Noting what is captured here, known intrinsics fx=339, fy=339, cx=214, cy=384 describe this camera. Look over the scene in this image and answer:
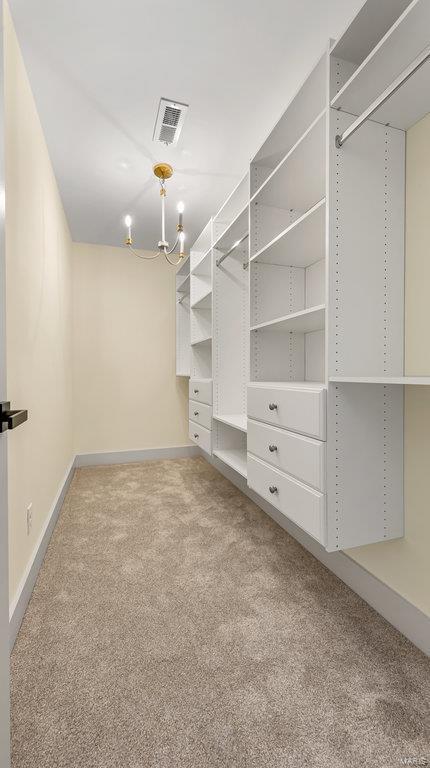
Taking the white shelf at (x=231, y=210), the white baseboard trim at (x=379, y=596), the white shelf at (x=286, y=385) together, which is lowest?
the white baseboard trim at (x=379, y=596)

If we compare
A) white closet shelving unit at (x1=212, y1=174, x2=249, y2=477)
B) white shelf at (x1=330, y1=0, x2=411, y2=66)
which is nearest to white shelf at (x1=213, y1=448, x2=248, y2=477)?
white closet shelving unit at (x1=212, y1=174, x2=249, y2=477)

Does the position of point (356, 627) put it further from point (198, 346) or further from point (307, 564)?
point (198, 346)

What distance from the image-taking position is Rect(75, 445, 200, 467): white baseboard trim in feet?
12.3

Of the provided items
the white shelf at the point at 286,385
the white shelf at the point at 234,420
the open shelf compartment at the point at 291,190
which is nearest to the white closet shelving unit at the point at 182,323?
the white shelf at the point at 234,420

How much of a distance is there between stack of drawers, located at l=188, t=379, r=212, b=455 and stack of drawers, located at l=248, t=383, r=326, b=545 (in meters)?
0.87

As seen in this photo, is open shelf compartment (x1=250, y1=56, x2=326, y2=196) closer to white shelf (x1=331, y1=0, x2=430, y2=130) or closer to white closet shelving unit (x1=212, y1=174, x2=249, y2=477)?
white shelf (x1=331, y1=0, x2=430, y2=130)

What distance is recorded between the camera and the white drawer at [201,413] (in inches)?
104

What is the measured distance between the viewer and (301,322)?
1.64 meters

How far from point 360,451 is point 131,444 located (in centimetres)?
313

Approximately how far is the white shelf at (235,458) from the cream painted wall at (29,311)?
115cm

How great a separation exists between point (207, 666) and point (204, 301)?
241 cm

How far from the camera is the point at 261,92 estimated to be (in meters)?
1.77

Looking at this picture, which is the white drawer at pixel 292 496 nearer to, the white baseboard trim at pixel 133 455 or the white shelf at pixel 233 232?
the white shelf at pixel 233 232

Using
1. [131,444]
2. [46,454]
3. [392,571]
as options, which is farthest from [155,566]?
[131,444]
